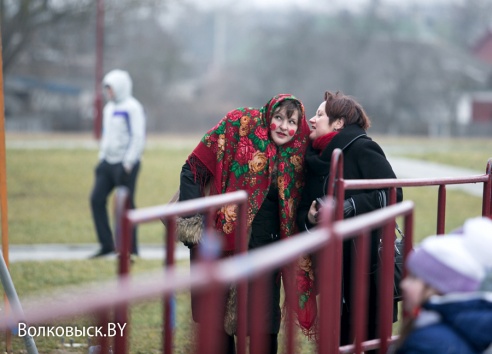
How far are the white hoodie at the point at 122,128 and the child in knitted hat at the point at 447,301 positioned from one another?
21.7ft

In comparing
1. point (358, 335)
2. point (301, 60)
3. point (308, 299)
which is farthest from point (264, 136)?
point (301, 60)

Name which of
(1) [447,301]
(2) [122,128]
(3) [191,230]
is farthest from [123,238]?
(2) [122,128]

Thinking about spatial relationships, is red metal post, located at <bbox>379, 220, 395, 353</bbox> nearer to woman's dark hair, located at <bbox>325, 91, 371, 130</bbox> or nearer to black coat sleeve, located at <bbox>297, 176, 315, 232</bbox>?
black coat sleeve, located at <bbox>297, 176, 315, 232</bbox>

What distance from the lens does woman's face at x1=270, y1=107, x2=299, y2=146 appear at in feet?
14.9

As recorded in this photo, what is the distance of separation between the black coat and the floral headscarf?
11cm

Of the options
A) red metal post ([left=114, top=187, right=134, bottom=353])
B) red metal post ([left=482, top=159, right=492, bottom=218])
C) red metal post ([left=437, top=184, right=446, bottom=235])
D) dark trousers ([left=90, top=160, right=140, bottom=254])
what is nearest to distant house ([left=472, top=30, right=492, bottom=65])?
dark trousers ([left=90, top=160, right=140, bottom=254])

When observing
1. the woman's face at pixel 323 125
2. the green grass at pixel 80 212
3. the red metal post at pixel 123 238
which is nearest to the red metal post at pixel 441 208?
the woman's face at pixel 323 125

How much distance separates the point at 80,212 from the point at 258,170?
32.6 feet

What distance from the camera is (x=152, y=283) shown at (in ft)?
6.79

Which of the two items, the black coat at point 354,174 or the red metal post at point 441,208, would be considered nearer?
the black coat at point 354,174

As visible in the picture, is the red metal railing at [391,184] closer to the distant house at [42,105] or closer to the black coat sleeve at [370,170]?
the black coat sleeve at [370,170]

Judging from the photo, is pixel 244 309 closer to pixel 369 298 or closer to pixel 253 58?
pixel 369 298

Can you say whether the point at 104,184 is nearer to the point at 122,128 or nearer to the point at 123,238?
the point at 122,128

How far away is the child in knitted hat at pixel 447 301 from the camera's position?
273cm
